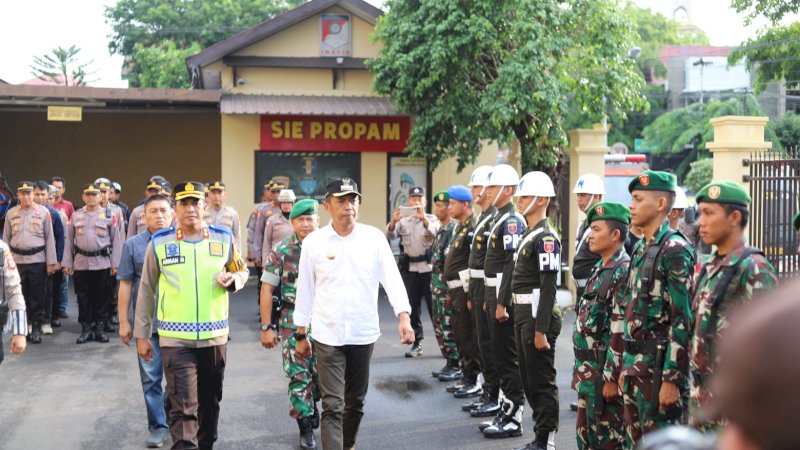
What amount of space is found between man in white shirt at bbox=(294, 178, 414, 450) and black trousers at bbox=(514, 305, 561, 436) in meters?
1.10

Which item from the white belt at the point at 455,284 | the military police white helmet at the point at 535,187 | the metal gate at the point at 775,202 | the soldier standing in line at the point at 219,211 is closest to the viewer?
the military police white helmet at the point at 535,187

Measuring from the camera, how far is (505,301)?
7.74 m

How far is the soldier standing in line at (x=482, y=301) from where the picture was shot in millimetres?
8414

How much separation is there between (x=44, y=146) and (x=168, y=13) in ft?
66.1

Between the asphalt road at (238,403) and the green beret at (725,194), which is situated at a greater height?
the green beret at (725,194)

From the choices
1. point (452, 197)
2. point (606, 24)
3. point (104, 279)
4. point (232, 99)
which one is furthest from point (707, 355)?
point (232, 99)

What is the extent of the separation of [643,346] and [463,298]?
4.18m

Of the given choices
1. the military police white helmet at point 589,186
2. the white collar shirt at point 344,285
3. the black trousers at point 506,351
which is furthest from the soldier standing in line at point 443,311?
→ the white collar shirt at point 344,285

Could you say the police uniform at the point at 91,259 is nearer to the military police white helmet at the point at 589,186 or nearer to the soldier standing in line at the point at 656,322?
the military police white helmet at the point at 589,186

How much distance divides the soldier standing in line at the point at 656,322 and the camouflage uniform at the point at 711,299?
250 mm

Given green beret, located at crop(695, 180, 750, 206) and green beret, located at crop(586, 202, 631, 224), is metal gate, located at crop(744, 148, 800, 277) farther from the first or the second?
green beret, located at crop(695, 180, 750, 206)

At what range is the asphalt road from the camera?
7742 millimetres

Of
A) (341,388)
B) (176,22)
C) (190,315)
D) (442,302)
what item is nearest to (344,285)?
(341,388)

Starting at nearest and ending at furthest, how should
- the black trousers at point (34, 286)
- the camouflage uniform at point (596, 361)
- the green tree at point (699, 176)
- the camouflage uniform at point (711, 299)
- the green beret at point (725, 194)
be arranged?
the camouflage uniform at point (711, 299)
the green beret at point (725, 194)
the camouflage uniform at point (596, 361)
the black trousers at point (34, 286)
the green tree at point (699, 176)
